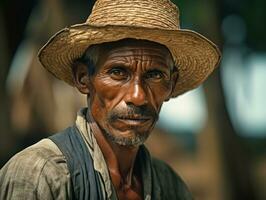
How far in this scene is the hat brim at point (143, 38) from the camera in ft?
12.7

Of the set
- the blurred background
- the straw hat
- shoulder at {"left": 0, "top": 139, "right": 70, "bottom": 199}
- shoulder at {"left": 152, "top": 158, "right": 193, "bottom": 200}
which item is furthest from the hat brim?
the blurred background

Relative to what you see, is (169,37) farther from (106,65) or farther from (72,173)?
(72,173)

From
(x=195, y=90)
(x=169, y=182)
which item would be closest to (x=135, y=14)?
(x=169, y=182)

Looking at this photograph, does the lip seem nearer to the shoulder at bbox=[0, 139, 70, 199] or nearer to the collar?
the collar

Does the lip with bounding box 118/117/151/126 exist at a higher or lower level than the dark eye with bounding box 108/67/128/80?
lower

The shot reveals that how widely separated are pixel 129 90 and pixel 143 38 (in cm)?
28

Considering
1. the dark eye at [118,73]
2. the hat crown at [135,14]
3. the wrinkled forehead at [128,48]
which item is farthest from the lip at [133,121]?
the hat crown at [135,14]

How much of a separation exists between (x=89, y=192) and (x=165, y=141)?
967 centimetres

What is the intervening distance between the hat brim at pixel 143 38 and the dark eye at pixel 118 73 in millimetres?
161

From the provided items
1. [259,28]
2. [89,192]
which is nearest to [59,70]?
[89,192]

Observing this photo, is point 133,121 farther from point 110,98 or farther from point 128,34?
point 128,34

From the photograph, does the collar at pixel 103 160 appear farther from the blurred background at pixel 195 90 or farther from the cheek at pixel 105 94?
the blurred background at pixel 195 90

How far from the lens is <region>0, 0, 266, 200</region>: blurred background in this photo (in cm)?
995

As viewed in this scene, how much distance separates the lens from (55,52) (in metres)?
4.14
